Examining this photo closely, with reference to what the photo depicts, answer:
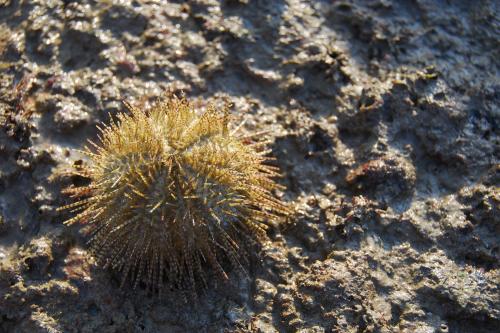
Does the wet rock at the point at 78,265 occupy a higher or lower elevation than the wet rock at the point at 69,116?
lower

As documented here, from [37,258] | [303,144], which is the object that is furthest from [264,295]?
[37,258]

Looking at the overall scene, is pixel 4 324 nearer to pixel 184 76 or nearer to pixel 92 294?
pixel 92 294

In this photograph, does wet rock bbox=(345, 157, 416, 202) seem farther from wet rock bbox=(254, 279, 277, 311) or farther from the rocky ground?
wet rock bbox=(254, 279, 277, 311)

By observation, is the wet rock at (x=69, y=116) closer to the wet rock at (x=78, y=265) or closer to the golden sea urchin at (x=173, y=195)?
A: the golden sea urchin at (x=173, y=195)

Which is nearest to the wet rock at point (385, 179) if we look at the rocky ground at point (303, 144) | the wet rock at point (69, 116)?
the rocky ground at point (303, 144)

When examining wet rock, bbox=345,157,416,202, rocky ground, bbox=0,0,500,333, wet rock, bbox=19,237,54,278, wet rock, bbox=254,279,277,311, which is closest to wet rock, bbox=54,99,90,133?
rocky ground, bbox=0,0,500,333

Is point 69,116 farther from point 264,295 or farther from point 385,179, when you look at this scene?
point 385,179
